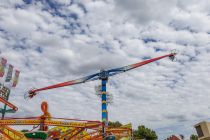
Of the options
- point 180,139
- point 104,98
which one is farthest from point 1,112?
point 180,139

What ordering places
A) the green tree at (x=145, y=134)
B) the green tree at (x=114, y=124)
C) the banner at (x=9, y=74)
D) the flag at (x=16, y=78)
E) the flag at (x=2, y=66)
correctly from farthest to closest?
the green tree at (x=114, y=124) < the green tree at (x=145, y=134) < the flag at (x=16, y=78) < the banner at (x=9, y=74) < the flag at (x=2, y=66)

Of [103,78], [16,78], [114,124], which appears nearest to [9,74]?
[16,78]

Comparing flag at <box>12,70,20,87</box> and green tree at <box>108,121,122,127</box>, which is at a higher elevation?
green tree at <box>108,121,122,127</box>

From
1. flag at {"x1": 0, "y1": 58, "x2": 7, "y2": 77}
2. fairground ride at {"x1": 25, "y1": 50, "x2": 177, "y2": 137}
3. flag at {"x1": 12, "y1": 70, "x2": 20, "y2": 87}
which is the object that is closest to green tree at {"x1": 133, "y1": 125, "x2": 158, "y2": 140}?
fairground ride at {"x1": 25, "y1": 50, "x2": 177, "y2": 137}

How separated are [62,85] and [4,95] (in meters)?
15.6

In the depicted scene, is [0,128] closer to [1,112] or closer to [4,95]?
[4,95]

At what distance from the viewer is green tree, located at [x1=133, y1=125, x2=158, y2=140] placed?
73.8 metres

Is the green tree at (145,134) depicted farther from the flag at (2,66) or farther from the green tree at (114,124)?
the flag at (2,66)

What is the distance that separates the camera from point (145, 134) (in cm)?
7381

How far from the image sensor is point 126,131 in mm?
40219

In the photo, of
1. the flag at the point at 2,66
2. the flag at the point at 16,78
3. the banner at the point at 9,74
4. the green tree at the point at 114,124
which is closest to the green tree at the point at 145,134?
the green tree at the point at 114,124

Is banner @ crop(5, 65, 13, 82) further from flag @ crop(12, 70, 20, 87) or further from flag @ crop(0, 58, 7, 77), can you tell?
flag @ crop(0, 58, 7, 77)

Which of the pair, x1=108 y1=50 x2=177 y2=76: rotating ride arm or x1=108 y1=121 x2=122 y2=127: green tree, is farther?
x1=108 y1=121 x2=122 y2=127: green tree

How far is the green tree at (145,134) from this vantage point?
242 ft
